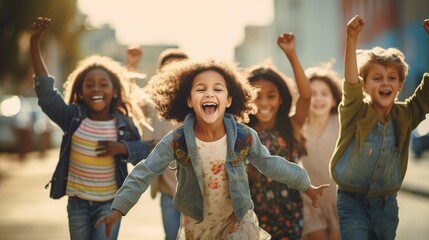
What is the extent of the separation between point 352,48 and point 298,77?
930 millimetres

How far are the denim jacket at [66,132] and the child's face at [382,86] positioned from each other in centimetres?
172

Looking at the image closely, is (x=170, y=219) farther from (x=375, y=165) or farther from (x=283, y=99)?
(x=375, y=165)

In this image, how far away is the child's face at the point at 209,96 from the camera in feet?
16.7

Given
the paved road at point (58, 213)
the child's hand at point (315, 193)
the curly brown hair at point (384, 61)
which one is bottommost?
the paved road at point (58, 213)

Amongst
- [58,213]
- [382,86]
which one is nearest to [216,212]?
[382,86]

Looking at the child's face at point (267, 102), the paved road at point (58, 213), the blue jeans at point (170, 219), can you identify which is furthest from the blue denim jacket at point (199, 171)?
the paved road at point (58, 213)

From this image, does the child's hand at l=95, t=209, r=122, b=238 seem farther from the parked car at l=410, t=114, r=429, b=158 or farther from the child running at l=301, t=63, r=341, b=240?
the parked car at l=410, t=114, r=429, b=158

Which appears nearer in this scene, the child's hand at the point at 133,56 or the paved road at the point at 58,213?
the child's hand at the point at 133,56

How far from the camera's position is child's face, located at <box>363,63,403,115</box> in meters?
5.86

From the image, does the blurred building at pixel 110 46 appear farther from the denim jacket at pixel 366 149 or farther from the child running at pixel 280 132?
the denim jacket at pixel 366 149

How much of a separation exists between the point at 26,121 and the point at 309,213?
93.8 ft

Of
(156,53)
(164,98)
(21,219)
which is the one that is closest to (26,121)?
(21,219)

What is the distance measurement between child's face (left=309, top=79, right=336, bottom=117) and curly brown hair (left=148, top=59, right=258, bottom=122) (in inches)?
79.2

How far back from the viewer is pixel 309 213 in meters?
Result: 7.17
